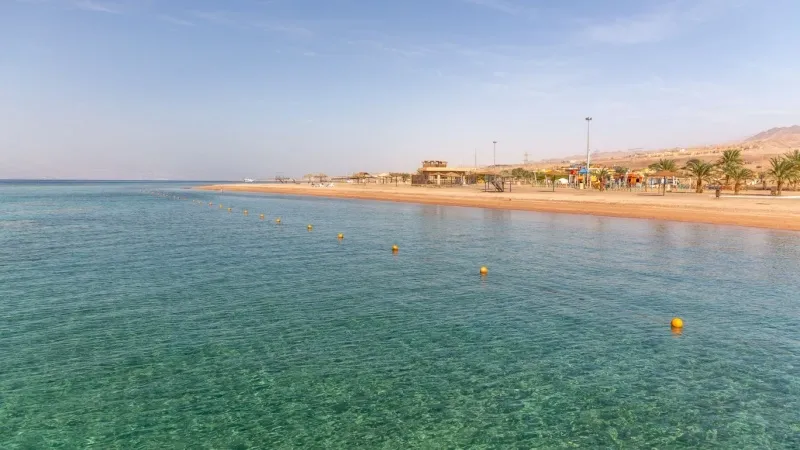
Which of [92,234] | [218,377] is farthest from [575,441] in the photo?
[92,234]

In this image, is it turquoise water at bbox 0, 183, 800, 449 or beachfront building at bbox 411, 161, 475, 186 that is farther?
beachfront building at bbox 411, 161, 475, 186

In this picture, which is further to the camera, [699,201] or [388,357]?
[699,201]

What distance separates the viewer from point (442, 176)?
124 m

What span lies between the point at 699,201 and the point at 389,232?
37394mm

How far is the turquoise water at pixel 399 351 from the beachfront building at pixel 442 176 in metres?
95.4

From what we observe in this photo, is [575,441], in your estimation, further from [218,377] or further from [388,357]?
[218,377]

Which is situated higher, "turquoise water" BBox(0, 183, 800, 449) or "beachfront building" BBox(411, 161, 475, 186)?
"beachfront building" BBox(411, 161, 475, 186)

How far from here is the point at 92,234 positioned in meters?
36.4

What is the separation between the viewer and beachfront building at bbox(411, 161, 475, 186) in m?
121

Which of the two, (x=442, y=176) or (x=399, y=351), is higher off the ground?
(x=442, y=176)

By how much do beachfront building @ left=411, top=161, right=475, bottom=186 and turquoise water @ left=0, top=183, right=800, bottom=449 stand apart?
9540cm

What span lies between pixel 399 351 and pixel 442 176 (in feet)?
373

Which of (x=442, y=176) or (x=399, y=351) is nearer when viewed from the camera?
(x=399, y=351)

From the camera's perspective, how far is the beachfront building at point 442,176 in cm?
12080
